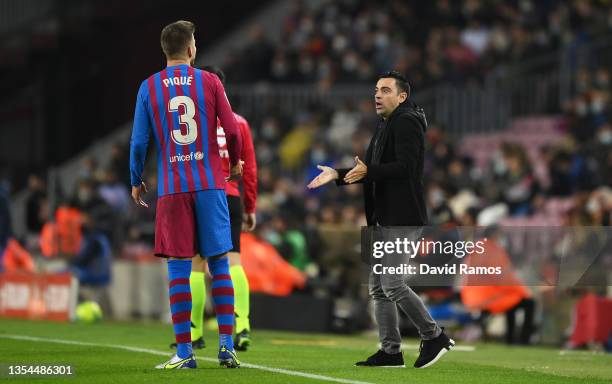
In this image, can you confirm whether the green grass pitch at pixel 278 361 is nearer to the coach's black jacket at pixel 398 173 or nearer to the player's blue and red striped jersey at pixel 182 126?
the coach's black jacket at pixel 398 173

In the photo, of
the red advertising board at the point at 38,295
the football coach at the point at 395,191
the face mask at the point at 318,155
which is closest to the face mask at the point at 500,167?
the face mask at the point at 318,155

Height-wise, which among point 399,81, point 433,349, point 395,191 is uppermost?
point 399,81

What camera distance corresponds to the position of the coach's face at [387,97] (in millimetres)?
10750

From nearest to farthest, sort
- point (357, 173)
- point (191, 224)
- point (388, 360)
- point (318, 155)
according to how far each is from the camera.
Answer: point (191, 224) → point (357, 173) → point (388, 360) → point (318, 155)

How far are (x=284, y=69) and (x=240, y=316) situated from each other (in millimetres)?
17322

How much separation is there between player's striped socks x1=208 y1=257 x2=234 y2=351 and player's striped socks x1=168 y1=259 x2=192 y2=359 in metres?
0.23

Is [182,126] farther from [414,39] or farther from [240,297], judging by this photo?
[414,39]

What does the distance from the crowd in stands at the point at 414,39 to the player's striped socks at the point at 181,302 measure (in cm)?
1749

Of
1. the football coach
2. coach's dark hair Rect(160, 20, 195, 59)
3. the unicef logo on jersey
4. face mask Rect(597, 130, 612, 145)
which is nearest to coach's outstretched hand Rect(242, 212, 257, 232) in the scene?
the football coach

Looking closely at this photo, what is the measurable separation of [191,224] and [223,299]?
0.61m

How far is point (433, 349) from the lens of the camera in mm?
10719

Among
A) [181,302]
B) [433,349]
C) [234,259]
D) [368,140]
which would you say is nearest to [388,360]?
[433,349]

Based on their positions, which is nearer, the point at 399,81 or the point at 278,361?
the point at 399,81

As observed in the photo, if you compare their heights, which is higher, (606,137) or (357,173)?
(606,137)
